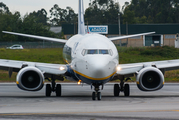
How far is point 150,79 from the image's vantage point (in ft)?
58.0

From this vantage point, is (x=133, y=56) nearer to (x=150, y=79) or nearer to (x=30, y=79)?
(x=150, y=79)

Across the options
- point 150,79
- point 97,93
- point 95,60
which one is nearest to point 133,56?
point 150,79

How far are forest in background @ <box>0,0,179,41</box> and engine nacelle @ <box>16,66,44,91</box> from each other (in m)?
73.9

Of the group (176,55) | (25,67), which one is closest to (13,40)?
(176,55)

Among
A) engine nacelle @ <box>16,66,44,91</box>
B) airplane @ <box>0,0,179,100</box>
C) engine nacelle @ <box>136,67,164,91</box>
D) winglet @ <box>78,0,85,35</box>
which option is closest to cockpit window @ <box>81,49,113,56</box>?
airplane @ <box>0,0,179,100</box>

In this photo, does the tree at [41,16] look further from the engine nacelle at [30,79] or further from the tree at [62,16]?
the engine nacelle at [30,79]

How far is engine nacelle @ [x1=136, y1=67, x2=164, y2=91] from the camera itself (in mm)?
17266

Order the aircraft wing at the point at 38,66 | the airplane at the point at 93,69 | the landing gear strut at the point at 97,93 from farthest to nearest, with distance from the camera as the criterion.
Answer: the aircraft wing at the point at 38,66
the landing gear strut at the point at 97,93
the airplane at the point at 93,69

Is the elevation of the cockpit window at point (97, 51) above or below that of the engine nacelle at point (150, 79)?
above

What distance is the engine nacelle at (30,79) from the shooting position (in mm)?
17203

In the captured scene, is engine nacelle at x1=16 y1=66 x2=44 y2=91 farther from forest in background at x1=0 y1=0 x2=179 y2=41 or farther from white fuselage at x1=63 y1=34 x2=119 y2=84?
forest in background at x1=0 y1=0 x2=179 y2=41

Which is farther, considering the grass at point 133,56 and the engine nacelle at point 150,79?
the grass at point 133,56

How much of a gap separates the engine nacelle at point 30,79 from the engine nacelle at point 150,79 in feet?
15.8

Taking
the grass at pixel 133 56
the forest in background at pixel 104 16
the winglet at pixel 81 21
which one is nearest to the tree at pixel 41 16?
the forest in background at pixel 104 16
